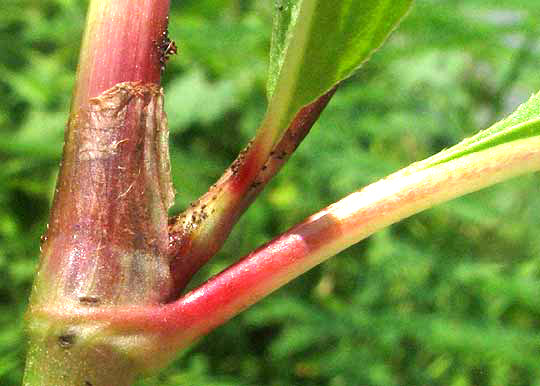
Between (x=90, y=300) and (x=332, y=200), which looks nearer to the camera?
(x=90, y=300)

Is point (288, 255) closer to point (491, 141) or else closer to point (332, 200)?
point (491, 141)

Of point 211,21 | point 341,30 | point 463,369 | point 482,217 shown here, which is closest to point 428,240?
point 482,217

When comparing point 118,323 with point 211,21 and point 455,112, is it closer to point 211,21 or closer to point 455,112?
→ point 211,21

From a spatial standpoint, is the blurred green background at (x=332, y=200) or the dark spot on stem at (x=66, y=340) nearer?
the dark spot on stem at (x=66, y=340)

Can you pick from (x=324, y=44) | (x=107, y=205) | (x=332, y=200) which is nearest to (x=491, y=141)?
(x=324, y=44)

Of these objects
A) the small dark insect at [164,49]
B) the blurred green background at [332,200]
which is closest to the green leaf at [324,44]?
the small dark insect at [164,49]

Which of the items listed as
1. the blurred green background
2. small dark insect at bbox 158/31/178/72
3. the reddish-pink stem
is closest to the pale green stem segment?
the reddish-pink stem

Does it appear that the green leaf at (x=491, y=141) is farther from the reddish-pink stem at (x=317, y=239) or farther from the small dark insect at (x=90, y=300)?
the small dark insect at (x=90, y=300)
